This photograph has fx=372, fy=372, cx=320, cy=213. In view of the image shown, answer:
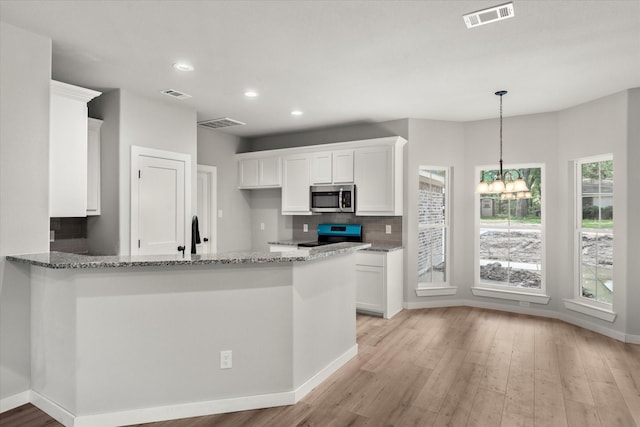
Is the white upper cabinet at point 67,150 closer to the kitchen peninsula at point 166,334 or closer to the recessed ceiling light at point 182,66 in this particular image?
the kitchen peninsula at point 166,334

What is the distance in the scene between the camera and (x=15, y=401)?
2568mm

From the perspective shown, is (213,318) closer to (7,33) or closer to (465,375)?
(465,375)

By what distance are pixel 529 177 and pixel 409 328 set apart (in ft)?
8.89

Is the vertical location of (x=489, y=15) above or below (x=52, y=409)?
above

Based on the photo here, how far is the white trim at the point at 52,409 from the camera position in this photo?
→ 2.34 metres

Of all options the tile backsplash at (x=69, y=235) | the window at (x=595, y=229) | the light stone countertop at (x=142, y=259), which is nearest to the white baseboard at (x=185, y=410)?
the light stone countertop at (x=142, y=259)

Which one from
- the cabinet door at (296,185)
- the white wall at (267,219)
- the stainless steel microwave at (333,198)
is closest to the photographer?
the stainless steel microwave at (333,198)

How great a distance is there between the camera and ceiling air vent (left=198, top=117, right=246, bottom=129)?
5234 millimetres

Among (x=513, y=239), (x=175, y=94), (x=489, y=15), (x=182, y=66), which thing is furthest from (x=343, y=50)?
(x=513, y=239)

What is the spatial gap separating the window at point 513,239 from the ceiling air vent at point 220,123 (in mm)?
3697

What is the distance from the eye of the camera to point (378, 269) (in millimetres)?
4770

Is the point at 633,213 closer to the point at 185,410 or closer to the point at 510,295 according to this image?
the point at 510,295

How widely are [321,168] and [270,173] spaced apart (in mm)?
950

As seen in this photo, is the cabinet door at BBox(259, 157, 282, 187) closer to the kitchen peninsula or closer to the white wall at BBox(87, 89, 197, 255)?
the white wall at BBox(87, 89, 197, 255)
